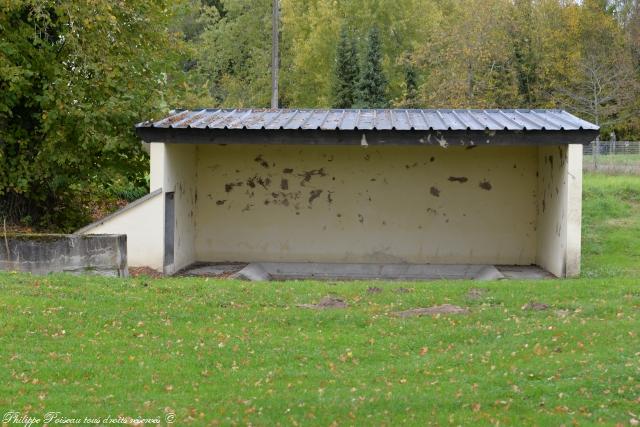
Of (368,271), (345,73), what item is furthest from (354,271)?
(345,73)

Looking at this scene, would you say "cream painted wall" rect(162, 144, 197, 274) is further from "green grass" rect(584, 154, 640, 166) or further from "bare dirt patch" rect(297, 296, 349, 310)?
"green grass" rect(584, 154, 640, 166)

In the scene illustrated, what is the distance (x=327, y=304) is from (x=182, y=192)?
6.60m

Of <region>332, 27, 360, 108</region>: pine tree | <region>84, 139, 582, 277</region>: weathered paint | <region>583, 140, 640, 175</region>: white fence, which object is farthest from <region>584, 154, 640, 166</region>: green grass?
<region>332, 27, 360, 108</region>: pine tree

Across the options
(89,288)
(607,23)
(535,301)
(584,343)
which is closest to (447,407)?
(584,343)

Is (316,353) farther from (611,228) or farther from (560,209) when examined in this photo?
(611,228)

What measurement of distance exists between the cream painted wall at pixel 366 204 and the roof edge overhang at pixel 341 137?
279 centimetres

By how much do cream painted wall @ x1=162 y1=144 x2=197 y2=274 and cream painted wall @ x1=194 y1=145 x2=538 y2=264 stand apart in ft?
0.79

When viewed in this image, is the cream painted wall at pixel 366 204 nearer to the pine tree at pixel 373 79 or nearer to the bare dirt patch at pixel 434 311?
the bare dirt patch at pixel 434 311

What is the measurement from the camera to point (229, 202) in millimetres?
17234

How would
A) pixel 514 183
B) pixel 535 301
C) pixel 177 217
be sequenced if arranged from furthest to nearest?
pixel 514 183 → pixel 177 217 → pixel 535 301

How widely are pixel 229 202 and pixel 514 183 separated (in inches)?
230

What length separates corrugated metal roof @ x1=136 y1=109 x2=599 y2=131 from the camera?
1391cm

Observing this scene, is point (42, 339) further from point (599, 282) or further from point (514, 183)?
point (514, 183)

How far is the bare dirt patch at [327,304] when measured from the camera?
9.93m
